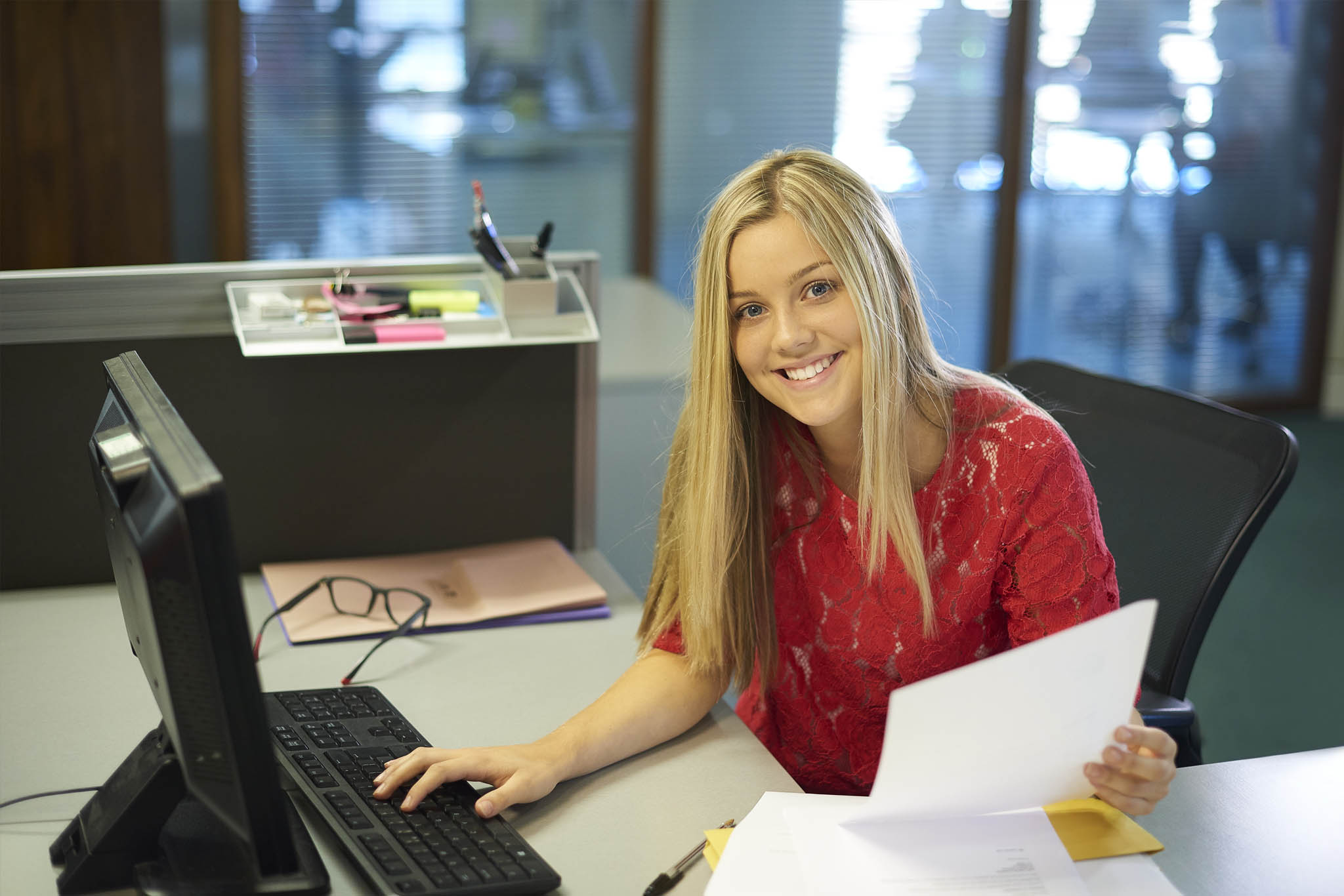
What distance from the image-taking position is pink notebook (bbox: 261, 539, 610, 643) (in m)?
1.49

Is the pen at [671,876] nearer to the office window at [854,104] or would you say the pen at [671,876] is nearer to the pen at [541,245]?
the pen at [541,245]

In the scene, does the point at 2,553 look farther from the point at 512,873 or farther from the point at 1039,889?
the point at 1039,889

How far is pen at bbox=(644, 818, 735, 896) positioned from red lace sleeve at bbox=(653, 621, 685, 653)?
300 mm

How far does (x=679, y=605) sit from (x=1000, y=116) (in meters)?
3.44

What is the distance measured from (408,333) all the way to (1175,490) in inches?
36.4

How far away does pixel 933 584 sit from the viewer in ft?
4.21

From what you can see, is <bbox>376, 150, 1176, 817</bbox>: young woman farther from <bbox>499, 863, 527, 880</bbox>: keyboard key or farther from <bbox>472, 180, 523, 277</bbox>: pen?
<bbox>472, 180, 523, 277</bbox>: pen

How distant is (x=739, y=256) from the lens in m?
1.25

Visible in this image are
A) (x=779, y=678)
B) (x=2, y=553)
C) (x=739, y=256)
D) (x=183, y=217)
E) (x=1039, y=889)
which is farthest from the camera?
(x=183, y=217)

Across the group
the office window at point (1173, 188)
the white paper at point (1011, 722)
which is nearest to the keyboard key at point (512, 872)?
the white paper at point (1011, 722)

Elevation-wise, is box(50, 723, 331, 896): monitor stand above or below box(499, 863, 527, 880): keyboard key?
above

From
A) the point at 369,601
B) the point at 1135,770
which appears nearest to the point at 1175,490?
the point at 1135,770

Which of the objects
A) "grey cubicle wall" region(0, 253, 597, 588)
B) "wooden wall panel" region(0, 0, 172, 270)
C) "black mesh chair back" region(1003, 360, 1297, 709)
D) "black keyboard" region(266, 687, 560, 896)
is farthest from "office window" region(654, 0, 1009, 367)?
"black keyboard" region(266, 687, 560, 896)

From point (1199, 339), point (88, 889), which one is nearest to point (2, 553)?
point (88, 889)
